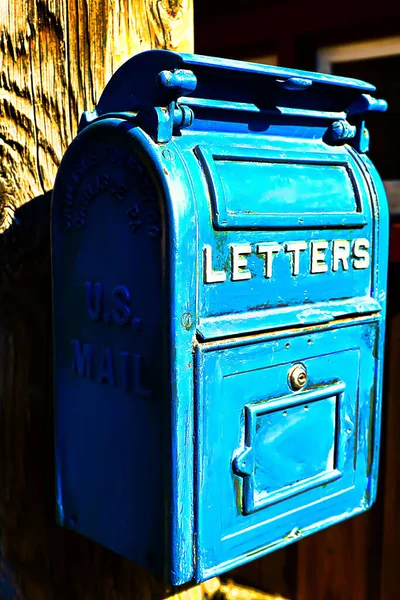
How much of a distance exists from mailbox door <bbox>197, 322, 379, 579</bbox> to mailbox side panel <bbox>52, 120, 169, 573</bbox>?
101 millimetres

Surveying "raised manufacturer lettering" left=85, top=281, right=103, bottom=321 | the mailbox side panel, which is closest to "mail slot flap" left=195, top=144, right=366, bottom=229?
the mailbox side panel

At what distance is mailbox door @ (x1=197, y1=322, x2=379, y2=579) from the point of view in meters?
1.30

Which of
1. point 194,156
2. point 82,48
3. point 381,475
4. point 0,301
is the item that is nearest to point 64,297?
point 0,301

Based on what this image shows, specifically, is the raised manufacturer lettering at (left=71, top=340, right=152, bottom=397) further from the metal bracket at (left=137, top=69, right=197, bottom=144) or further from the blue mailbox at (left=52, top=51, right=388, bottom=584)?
the metal bracket at (left=137, top=69, right=197, bottom=144)

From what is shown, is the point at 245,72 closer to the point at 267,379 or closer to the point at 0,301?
the point at 267,379

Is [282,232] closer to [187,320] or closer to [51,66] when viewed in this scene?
[187,320]

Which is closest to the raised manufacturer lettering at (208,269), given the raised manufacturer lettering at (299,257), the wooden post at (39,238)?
the raised manufacturer lettering at (299,257)

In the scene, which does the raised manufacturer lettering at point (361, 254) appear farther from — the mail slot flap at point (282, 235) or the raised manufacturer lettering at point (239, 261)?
the raised manufacturer lettering at point (239, 261)

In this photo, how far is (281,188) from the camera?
4.60 feet

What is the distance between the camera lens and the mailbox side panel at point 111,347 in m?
1.26

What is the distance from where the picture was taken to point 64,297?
1.44 meters

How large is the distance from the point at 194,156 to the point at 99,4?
0.48 metres

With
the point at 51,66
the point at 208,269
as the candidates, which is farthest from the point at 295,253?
the point at 51,66

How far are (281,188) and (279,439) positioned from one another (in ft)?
1.69
